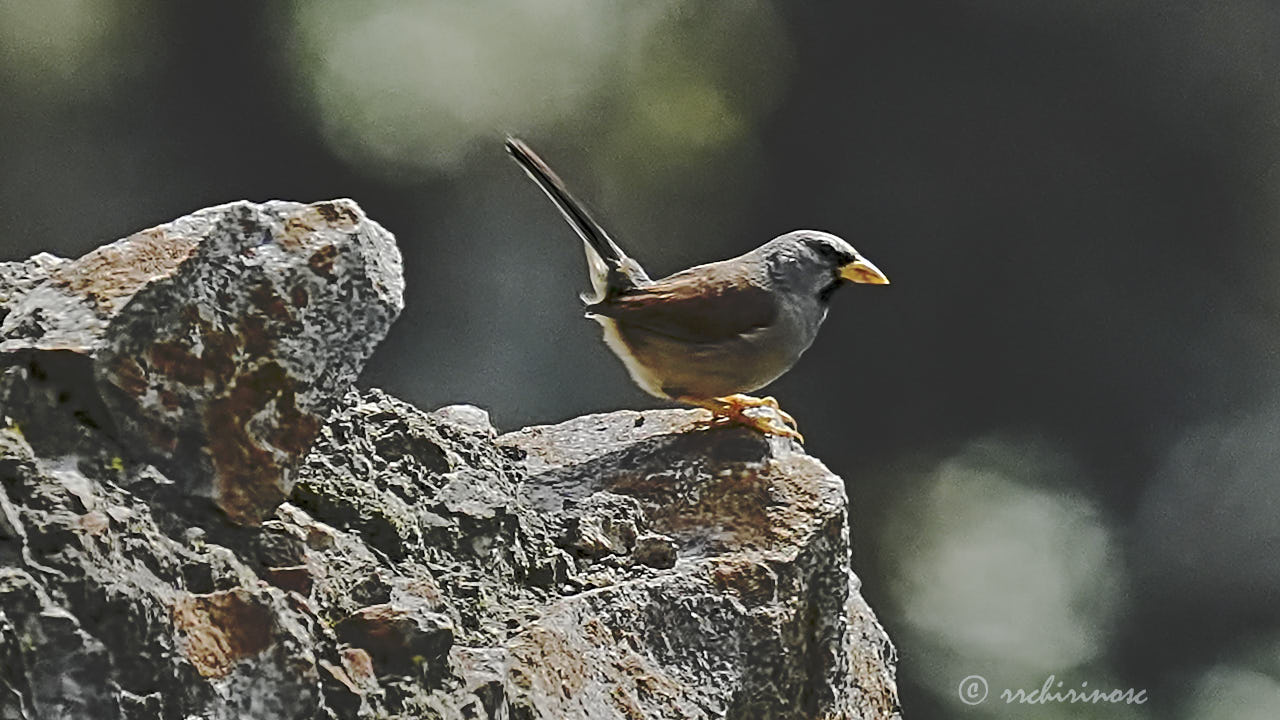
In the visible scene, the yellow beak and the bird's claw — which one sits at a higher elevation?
the yellow beak

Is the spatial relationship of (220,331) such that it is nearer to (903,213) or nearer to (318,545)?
(318,545)

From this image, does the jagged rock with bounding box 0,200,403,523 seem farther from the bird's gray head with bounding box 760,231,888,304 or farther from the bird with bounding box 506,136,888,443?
the bird's gray head with bounding box 760,231,888,304

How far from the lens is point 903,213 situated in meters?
3.60

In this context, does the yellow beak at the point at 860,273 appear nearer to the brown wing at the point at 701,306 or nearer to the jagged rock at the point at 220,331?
the brown wing at the point at 701,306

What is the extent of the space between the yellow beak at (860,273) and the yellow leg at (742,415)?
0.92 ft

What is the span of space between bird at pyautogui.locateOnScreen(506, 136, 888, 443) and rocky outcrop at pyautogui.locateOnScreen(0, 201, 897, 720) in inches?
14.9

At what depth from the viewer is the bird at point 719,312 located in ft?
7.50

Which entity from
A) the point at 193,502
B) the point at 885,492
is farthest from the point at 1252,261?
the point at 193,502

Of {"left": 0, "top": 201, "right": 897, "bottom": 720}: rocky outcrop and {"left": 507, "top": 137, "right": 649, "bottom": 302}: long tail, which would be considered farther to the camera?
{"left": 507, "top": 137, "right": 649, "bottom": 302}: long tail

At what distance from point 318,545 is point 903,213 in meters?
2.48

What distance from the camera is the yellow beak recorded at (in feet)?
7.87

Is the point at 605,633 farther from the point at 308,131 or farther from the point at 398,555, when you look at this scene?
the point at 308,131

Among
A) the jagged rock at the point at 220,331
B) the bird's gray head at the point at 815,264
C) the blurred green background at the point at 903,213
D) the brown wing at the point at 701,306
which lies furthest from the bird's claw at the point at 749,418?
the blurred green background at the point at 903,213

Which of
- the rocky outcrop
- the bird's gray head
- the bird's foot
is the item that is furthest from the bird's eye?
the rocky outcrop
